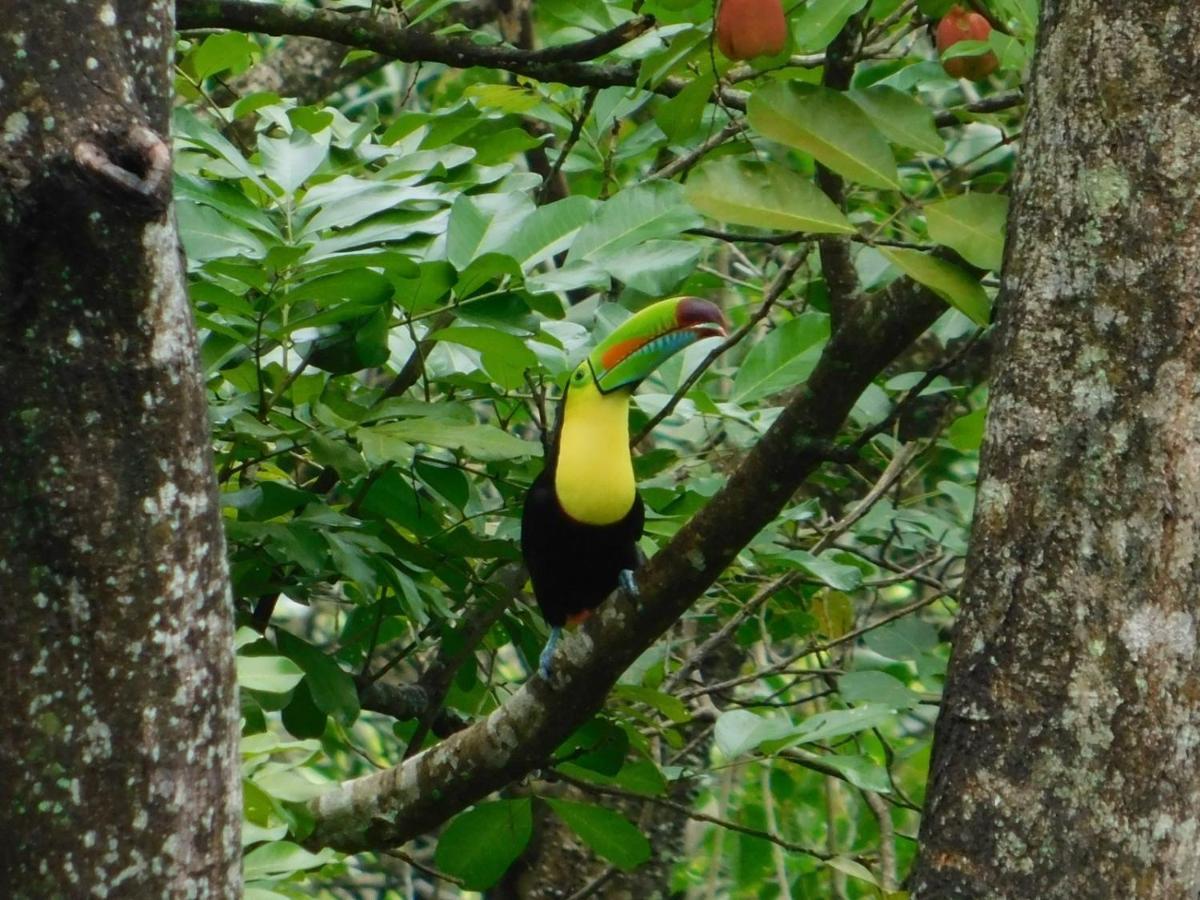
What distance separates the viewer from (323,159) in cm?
225

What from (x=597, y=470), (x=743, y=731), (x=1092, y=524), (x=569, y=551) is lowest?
(x=743, y=731)

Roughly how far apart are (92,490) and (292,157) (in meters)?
1.11

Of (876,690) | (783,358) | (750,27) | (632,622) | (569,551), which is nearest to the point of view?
(750,27)

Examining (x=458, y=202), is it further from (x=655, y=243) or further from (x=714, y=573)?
(x=714, y=573)

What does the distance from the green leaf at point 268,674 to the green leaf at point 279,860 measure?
6.4 inches

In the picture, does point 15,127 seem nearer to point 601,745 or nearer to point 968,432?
point 601,745

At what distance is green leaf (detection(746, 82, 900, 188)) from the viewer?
1660 mm

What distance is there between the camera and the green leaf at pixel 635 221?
7.29ft

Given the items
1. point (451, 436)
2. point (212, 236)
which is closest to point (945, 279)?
point (451, 436)

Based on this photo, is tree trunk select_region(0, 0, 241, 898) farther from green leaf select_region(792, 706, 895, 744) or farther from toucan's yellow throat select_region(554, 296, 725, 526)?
toucan's yellow throat select_region(554, 296, 725, 526)

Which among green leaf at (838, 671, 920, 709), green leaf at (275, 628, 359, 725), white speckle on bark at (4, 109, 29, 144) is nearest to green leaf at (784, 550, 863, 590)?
green leaf at (838, 671, 920, 709)

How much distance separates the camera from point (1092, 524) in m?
1.41

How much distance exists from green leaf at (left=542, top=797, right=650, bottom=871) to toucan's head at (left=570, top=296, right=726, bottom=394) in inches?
27.0

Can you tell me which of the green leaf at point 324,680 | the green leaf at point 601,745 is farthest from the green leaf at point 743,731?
the green leaf at point 324,680
